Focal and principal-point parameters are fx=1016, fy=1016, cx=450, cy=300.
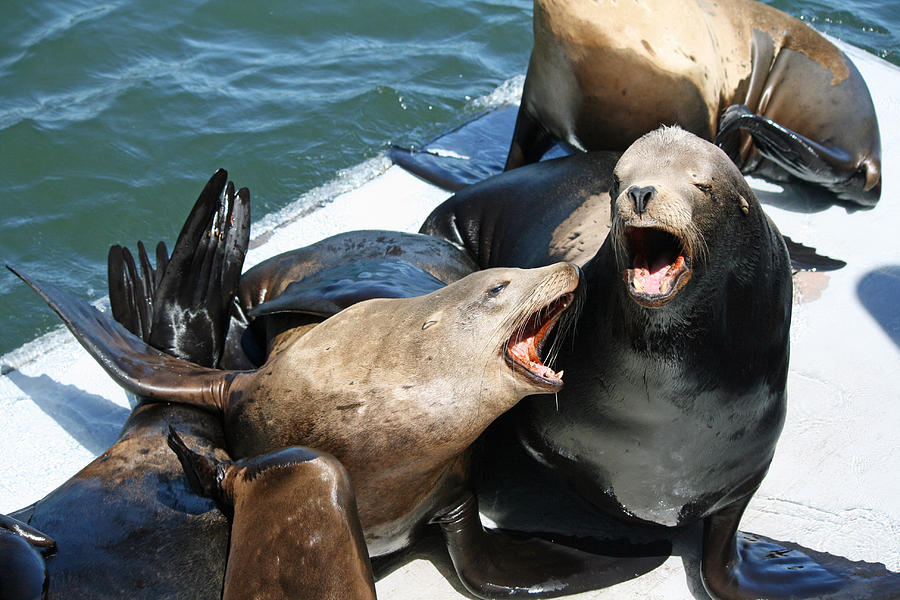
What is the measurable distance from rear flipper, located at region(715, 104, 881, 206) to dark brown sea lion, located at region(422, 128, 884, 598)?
2274 millimetres

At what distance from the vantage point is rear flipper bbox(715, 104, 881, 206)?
503 centimetres

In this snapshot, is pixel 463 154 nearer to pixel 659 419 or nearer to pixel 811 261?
pixel 811 261

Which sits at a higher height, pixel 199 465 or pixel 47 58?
pixel 199 465

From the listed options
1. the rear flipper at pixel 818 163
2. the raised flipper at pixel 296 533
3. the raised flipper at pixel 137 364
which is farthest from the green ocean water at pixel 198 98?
the raised flipper at pixel 296 533

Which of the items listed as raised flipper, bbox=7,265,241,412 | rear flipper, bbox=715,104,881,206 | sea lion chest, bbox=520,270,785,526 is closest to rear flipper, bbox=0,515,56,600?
raised flipper, bbox=7,265,241,412

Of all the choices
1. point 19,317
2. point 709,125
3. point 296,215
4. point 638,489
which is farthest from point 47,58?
point 638,489

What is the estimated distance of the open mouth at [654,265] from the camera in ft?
8.26

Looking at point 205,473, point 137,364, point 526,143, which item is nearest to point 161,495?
point 205,473

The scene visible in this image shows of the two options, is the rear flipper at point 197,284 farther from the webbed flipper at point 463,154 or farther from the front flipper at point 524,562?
the webbed flipper at point 463,154

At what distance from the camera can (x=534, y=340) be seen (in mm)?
3086

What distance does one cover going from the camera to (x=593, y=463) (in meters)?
3.12

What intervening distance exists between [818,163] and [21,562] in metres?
4.19

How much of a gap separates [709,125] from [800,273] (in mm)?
827

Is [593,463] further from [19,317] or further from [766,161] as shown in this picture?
[19,317]
